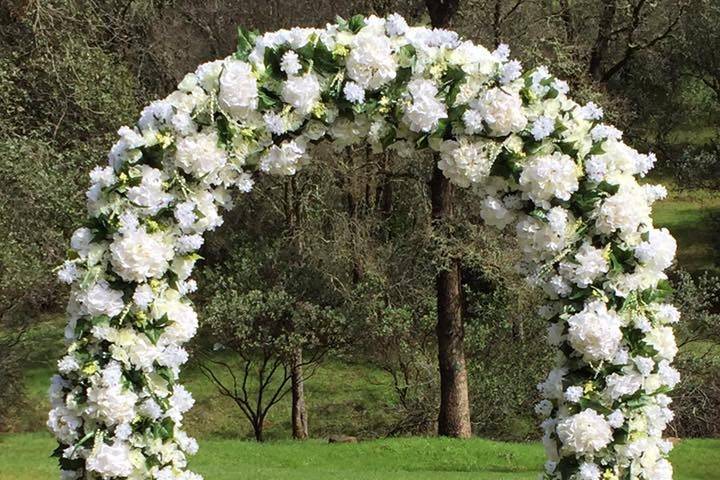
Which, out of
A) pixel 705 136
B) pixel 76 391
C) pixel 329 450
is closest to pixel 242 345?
pixel 329 450

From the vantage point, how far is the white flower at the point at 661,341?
4.46 metres

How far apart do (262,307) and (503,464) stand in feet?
16.5

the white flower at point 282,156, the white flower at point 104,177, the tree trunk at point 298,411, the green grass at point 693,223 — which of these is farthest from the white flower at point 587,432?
the green grass at point 693,223

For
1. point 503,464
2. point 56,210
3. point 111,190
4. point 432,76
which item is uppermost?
point 56,210

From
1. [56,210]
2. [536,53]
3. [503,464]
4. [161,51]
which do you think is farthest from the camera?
[161,51]

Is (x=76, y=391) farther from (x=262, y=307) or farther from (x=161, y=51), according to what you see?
(x=161, y=51)

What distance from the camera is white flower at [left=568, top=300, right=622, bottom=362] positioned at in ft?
14.1

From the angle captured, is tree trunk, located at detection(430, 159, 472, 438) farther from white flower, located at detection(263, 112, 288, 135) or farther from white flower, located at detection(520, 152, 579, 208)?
white flower, located at detection(263, 112, 288, 135)

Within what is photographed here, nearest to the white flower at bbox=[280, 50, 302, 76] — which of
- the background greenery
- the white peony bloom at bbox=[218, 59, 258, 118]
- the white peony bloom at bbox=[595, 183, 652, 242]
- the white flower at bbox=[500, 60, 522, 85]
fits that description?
the white peony bloom at bbox=[218, 59, 258, 118]

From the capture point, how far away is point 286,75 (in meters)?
4.39

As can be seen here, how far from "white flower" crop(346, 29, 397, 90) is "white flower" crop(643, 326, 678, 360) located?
182 cm

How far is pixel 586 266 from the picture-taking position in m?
4.39

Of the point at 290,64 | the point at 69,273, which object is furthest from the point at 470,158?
the point at 69,273

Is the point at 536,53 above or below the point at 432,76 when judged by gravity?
above
